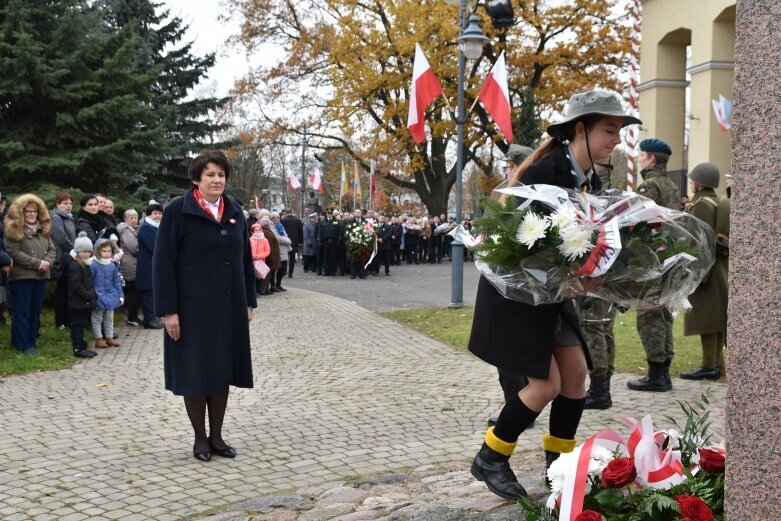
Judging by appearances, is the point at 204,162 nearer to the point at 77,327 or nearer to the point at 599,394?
the point at 599,394

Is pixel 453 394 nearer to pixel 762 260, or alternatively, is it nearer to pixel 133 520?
pixel 133 520

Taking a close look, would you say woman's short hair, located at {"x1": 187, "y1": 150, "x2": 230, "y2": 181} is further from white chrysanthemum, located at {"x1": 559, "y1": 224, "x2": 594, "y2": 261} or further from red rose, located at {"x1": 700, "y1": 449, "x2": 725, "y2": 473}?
red rose, located at {"x1": 700, "y1": 449, "x2": 725, "y2": 473}

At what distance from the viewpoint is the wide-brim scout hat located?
370 cm

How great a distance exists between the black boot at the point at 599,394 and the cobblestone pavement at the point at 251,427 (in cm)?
11

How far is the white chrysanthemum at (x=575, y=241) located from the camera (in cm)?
316

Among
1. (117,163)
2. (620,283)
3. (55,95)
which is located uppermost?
(55,95)

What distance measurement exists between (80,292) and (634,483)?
8.08 meters

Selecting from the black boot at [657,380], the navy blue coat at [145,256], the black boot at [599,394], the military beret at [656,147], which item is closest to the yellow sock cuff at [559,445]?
the black boot at [599,394]

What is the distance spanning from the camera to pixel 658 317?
6.91 meters

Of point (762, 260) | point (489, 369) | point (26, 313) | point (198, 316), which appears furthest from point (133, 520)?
point (26, 313)

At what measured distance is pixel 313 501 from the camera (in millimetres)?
4336

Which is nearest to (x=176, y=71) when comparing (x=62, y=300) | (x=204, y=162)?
(x=62, y=300)

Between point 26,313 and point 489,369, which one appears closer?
point 489,369

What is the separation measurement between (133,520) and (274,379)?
3.88 m
